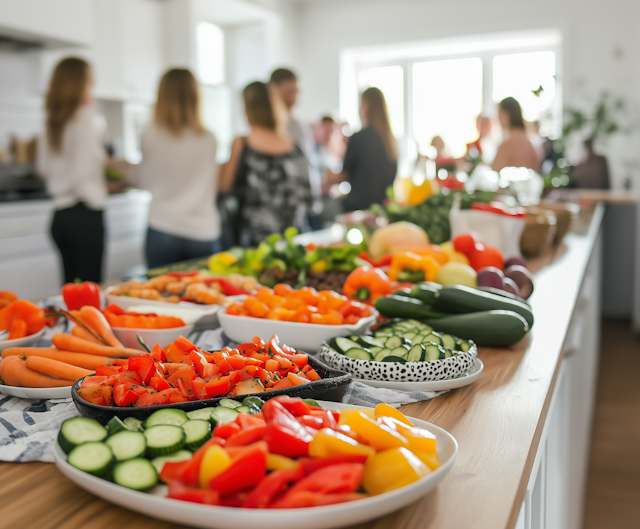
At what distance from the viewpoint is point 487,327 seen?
3.89 feet

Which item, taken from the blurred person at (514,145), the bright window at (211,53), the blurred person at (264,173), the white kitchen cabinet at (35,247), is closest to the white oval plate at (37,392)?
the blurred person at (264,173)

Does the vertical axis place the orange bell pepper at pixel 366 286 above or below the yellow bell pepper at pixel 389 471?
above

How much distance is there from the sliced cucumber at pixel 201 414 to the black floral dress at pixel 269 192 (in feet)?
8.11

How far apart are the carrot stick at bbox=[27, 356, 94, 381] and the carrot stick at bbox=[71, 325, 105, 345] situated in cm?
13

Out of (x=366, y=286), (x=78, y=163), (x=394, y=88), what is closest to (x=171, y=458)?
(x=366, y=286)

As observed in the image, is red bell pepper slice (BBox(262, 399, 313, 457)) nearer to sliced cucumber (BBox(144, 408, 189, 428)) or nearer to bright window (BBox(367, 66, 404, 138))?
sliced cucumber (BBox(144, 408, 189, 428))

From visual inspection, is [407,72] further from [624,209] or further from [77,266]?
[77,266]

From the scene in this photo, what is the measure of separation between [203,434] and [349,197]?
343cm

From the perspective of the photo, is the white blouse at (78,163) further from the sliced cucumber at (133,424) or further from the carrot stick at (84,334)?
the sliced cucumber at (133,424)

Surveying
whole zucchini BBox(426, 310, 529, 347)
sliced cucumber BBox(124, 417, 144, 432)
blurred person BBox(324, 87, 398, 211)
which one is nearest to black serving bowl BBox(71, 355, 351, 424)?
sliced cucumber BBox(124, 417, 144, 432)

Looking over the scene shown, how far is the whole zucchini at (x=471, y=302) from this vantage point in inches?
49.5

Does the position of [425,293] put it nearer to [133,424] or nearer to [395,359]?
[395,359]

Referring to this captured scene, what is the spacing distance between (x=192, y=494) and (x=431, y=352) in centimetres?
51

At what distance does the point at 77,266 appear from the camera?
133 inches
